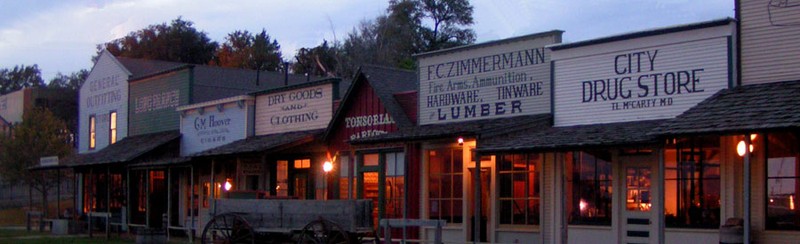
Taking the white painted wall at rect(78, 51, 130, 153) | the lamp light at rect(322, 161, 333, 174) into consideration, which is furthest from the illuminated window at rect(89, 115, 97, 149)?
the lamp light at rect(322, 161, 333, 174)

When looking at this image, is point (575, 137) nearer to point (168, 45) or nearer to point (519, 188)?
point (519, 188)

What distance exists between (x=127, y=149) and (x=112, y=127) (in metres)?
4.20

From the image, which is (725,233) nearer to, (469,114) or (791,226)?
(791,226)

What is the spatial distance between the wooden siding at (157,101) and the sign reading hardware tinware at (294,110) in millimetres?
4685

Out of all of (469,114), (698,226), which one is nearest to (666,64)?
(698,226)

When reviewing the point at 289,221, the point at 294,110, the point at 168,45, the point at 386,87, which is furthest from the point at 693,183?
the point at 168,45

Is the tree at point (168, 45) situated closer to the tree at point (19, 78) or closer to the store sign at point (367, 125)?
the tree at point (19, 78)

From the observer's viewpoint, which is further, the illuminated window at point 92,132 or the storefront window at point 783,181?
the illuminated window at point 92,132

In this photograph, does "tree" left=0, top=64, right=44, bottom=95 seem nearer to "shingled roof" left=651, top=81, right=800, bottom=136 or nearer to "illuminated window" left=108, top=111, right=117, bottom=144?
"illuminated window" left=108, top=111, right=117, bottom=144

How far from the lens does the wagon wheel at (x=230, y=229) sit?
20.8 metres

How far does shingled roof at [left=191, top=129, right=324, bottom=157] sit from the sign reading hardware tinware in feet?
0.94

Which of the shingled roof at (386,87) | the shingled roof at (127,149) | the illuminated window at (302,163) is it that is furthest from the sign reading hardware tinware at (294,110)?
the shingled roof at (127,149)

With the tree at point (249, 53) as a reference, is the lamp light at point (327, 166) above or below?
below

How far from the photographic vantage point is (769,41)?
1655cm
